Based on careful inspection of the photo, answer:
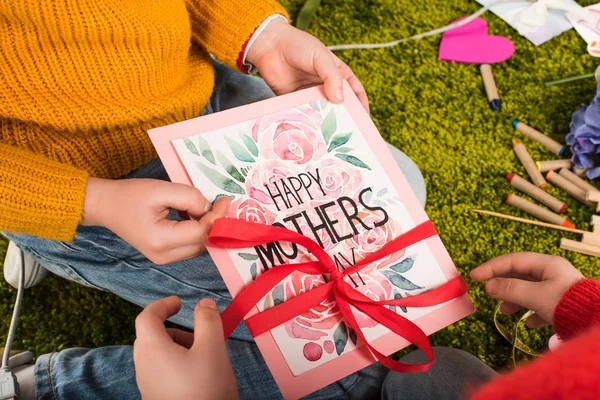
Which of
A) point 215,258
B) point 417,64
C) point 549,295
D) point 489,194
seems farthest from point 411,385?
point 417,64

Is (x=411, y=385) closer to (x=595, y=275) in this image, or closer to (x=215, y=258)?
(x=215, y=258)

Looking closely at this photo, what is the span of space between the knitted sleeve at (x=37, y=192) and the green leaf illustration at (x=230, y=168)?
0.15 meters

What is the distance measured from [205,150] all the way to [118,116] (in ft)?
0.39

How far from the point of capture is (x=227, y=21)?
0.65m

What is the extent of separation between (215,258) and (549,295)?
1.13ft

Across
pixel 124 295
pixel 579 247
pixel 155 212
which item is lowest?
pixel 124 295

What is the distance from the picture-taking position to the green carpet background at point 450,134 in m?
0.79

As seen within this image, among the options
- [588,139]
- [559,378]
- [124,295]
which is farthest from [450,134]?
[559,378]

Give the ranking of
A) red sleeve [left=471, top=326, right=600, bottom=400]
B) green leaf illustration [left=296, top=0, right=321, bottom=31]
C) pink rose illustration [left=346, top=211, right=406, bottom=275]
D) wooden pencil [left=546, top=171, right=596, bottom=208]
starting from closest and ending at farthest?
red sleeve [left=471, top=326, right=600, bottom=400] → pink rose illustration [left=346, top=211, right=406, bottom=275] → wooden pencil [left=546, top=171, right=596, bottom=208] → green leaf illustration [left=296, top=0, right=321, bottom=31]

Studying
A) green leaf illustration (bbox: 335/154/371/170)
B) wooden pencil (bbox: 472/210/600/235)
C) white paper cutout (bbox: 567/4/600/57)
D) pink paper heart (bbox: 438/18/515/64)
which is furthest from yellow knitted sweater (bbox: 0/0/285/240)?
white paper cutout (bbox: 567/4/600/57)

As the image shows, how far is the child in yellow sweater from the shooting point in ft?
1.58

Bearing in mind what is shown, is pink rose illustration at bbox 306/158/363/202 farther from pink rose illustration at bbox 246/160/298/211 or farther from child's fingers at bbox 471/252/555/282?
child's fingers at bbox 471/252/555/282

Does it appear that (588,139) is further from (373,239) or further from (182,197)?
(182,197)

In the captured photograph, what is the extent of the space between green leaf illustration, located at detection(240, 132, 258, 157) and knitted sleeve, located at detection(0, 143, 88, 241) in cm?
17
